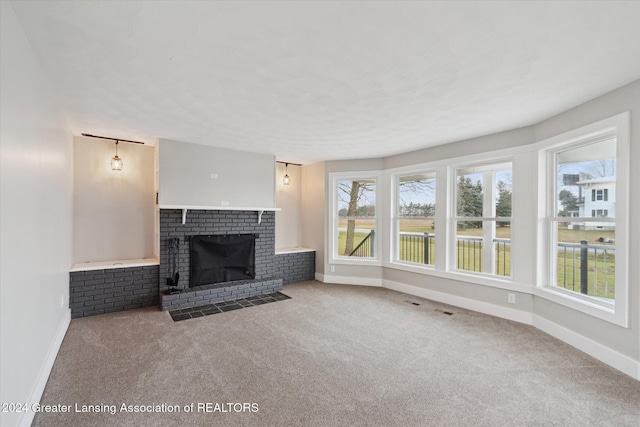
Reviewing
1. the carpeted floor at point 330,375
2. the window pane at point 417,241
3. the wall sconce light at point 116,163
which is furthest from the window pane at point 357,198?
the wall sconce light at point 116,163

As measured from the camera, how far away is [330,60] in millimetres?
2119

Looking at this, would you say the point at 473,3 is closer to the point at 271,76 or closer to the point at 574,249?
the point at 271,76

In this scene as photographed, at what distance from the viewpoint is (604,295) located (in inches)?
114

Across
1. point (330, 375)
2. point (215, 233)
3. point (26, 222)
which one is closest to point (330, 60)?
point (26, 222)

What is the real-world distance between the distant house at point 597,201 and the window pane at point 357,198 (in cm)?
308

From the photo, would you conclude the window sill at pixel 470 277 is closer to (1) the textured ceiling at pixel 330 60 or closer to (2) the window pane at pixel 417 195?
(2) the window pane at pixel 417 195

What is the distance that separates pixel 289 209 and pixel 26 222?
180 inches

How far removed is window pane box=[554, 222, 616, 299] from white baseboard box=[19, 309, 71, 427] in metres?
4.77

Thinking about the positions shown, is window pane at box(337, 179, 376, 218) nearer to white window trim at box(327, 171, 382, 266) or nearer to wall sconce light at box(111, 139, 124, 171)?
white window trim at box(327, 171, 382, 266)

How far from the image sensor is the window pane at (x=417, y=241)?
4969 millimetres

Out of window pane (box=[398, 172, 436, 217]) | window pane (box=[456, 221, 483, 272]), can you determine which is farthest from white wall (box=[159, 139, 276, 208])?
window pane (box=[456, 221, 483, 272])

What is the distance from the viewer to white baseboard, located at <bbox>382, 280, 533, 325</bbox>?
3.73 metres

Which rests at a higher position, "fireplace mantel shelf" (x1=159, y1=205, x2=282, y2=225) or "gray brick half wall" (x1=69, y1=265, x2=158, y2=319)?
"fireplace mantel shelf" (x1=159, y1=205, x2=282, y2=225)

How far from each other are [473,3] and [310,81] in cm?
127
